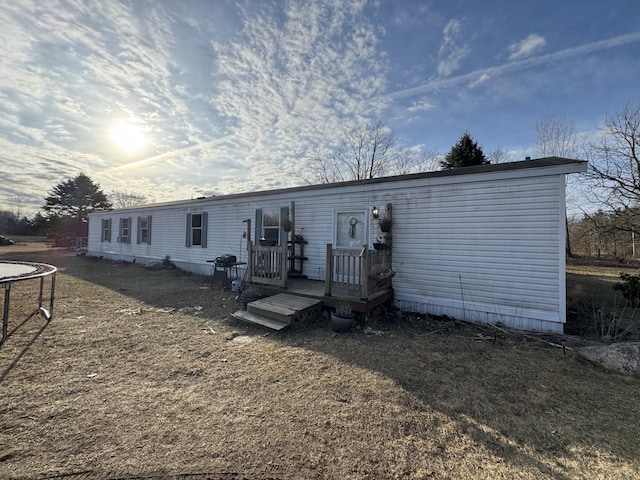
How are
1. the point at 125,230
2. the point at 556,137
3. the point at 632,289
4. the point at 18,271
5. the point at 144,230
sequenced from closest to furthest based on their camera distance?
the point at 18,271 → the point at 632,289 → the point at 144,230 → the point at 125,230 → the point at 556,137

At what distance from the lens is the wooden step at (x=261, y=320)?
4.88 metres

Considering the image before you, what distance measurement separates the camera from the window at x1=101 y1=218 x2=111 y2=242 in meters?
16.1

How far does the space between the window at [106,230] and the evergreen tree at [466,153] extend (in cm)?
2249

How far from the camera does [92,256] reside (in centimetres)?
1731

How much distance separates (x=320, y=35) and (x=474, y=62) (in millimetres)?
5605

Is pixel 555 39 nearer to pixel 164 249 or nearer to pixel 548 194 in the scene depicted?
pixel 548 194

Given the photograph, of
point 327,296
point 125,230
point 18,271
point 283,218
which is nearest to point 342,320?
point 327,296

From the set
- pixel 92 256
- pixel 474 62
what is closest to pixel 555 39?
pixel 474 62

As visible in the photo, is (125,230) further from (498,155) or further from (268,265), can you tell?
(498,155)

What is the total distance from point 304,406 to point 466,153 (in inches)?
797

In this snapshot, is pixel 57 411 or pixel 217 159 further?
pixel 217 159

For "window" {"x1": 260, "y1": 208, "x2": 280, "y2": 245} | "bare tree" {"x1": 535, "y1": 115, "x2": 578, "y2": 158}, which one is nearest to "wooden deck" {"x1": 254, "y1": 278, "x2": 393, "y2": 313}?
"window" {"x1": 260, "y1": 208, "x2": 280, "y2": 245}

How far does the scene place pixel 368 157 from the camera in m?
22.0

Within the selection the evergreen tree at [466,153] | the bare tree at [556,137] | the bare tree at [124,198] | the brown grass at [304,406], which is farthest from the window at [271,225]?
the bare tree at [124,198]
